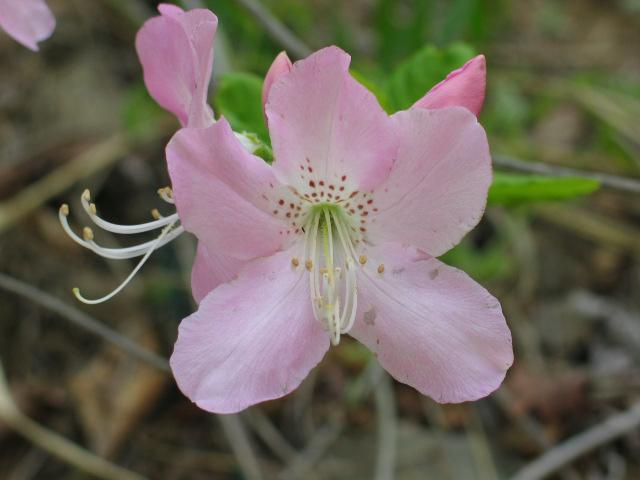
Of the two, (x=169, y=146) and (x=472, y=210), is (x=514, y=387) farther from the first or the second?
(x=169, y=146)

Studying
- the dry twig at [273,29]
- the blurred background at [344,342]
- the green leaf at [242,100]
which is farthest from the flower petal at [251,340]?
the dry twig at [273,29]

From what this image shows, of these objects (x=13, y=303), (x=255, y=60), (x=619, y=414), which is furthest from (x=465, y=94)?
(x=13, y=303)

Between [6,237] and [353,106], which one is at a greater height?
[353,106]

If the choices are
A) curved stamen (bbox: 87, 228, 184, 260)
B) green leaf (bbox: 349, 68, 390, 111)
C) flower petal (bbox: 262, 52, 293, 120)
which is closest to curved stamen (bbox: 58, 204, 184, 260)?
curved stamen (bbox: 87, 228, 184, 260)

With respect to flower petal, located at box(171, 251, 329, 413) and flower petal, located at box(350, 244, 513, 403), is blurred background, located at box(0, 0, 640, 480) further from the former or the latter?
flower petal, located at box(350, 244, 513, 403)

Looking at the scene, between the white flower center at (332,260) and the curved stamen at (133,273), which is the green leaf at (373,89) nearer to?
the white flower center at (332,260)

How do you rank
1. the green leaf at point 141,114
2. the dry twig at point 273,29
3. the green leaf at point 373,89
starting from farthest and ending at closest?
the green leaf at point 141,114
the dry twig at point 273,29
the green leaf at point 373,89

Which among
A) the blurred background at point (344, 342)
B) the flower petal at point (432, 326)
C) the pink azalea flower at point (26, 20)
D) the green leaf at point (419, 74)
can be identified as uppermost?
the pink azalea flower at point (26, 20)
